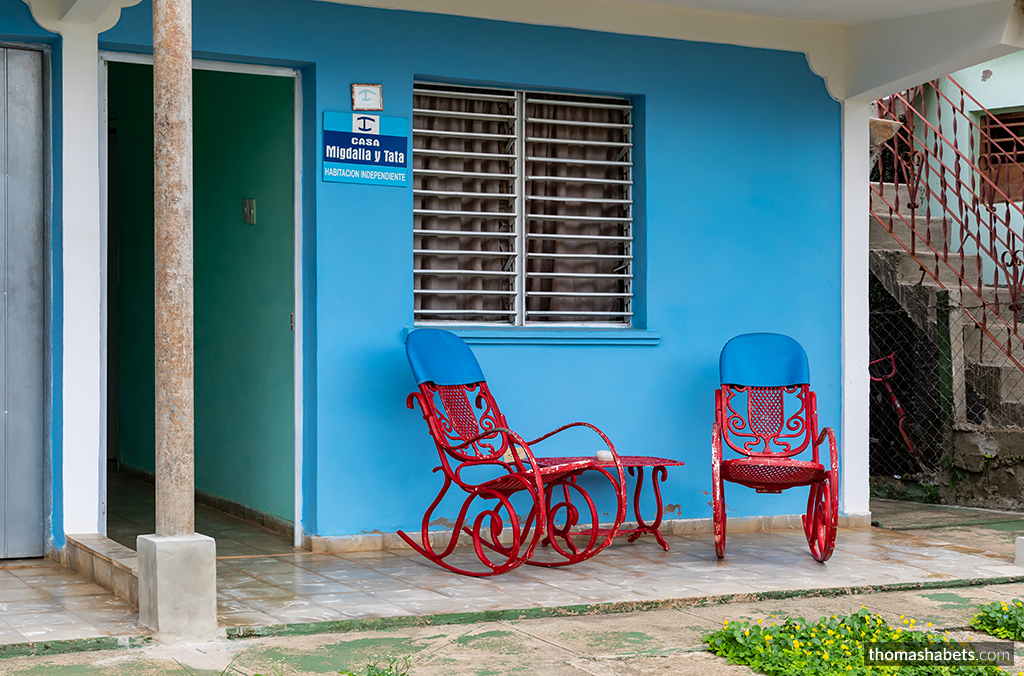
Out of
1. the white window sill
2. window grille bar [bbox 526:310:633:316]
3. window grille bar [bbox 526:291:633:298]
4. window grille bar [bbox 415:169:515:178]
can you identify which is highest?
window grille bar [bbox 415:169:515:178]

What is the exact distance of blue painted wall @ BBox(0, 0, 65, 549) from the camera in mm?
5176

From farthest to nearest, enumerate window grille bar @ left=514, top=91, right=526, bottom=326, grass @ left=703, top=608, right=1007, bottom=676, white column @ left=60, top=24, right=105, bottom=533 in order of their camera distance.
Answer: window grille bar @ left=514, top=91, right=526, bottom=326, white column @ left=60, top=24, right=105, bottom=533, grass @ left=703, top=608, right=1007, bottom=676

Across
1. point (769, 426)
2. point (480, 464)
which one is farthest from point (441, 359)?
point (769, 426)

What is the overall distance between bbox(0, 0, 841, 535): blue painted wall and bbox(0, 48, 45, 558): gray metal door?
0.41 ft

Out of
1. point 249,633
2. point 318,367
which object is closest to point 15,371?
point 318,367

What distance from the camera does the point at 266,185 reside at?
20.3 feet

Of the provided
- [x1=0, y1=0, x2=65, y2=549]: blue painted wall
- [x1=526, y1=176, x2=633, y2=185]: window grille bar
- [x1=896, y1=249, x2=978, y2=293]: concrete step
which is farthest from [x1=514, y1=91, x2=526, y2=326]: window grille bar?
[x1=896, y1=249, x2=978, y2=293]: concrete step

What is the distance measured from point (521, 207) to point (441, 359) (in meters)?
1.19

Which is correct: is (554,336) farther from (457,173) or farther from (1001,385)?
(1001,385)

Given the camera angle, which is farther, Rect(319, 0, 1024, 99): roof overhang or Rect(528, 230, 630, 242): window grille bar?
Rect(528, 230, 630, 242): window grille bar

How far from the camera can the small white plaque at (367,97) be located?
5672mm

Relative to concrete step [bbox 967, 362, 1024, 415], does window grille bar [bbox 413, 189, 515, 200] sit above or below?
above

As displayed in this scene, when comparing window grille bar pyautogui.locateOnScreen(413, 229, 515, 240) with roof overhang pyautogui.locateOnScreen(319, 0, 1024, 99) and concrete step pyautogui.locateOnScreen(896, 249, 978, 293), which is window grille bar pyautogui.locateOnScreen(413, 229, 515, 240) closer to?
roof overhang pyautogui.locateOnScreen(319, 0, 1024, 99)

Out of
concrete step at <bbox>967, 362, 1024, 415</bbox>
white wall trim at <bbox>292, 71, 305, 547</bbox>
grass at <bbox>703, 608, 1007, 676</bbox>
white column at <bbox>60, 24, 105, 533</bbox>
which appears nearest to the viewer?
grass at <bbox>703, 608, 1007, 676</bbox>
